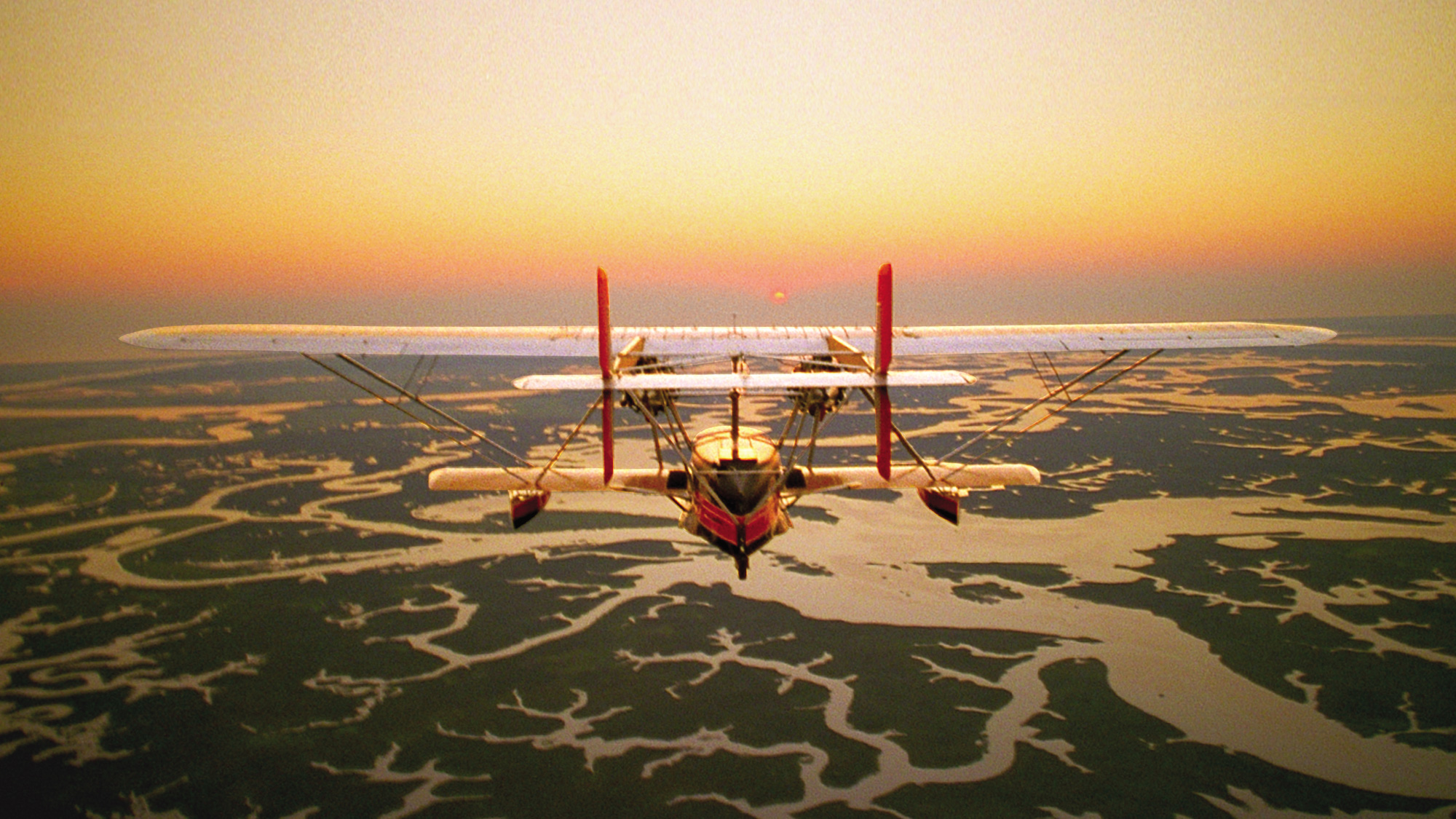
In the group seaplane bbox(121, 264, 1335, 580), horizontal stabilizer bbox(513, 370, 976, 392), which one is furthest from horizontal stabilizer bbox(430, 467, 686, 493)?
horizontal stabilizer bbox(513, 370, 976, 392)

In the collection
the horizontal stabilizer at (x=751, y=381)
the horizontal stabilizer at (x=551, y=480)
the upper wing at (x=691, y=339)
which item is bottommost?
the horizontal stabilizer at (x=551, y=480)

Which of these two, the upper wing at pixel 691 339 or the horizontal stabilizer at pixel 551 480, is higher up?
the upper wing at pixel 691 339


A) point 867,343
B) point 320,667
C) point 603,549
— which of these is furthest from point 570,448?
point 867,343

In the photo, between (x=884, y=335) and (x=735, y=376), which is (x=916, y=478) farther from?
(x=735, y=376)

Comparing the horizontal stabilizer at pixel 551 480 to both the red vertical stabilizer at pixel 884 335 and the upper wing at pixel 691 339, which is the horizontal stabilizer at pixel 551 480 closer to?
the upper wing at pixel 691 339

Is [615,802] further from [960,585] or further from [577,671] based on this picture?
[960,585]

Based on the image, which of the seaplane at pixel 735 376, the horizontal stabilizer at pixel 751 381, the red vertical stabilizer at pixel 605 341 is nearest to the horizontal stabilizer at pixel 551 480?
the seaplane at pixel 735 376
